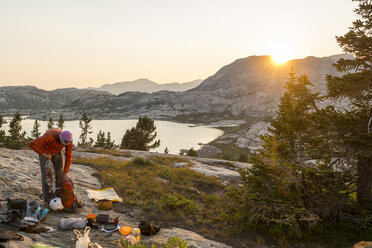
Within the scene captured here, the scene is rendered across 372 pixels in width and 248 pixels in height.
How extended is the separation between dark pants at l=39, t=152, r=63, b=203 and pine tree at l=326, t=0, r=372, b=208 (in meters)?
11.5

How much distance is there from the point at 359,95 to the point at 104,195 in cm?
1324

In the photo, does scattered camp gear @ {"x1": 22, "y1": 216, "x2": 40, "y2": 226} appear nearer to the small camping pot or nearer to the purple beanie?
the purple beanie

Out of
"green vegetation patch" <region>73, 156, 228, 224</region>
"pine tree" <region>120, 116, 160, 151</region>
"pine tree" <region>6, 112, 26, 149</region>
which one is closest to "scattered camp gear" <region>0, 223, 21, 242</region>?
"green vegetation patch" <region>73, 156, 228, 224</region>

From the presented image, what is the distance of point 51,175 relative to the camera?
8.47 meters

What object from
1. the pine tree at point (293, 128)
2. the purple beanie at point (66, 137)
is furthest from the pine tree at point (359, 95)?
the purple beanie at point (66, 137)

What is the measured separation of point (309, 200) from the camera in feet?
33.7

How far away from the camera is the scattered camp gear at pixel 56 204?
8344 millimetres

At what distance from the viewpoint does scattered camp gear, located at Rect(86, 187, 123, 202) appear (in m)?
11.2

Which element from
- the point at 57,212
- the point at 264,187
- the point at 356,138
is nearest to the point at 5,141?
the point at 57,212

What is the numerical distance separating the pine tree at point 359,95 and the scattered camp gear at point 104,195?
10.8m

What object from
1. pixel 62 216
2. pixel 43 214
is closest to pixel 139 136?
pixel 62 216

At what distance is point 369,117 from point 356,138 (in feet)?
5.14

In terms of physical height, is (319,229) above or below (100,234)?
below

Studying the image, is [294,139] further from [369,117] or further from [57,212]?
[57,212]
